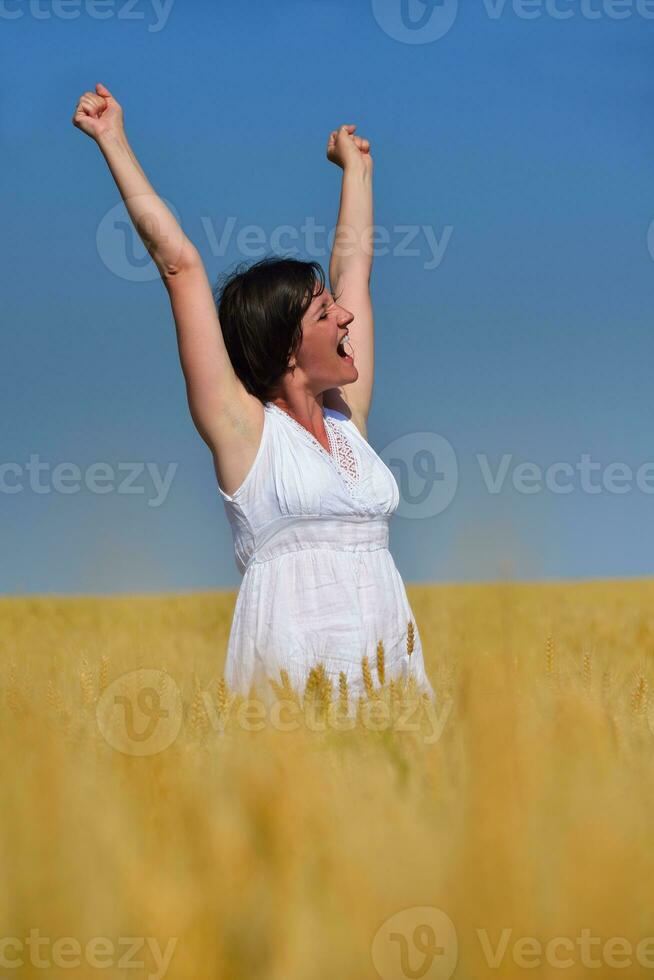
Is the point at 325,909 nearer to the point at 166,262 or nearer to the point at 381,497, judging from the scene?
the point at 166,262

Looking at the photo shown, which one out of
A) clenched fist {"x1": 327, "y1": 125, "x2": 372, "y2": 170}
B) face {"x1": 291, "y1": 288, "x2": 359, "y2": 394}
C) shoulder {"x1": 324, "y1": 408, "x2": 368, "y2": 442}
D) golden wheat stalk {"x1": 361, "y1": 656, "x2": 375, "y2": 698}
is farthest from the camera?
clenched fist {"x1": 327, "y1": 125, "x2": 372, "y2": 170}

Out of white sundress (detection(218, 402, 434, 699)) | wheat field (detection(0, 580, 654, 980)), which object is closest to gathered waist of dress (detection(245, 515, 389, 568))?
white sundress (detection(218, 402, 434, 699))

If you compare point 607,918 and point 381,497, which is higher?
point 381,497

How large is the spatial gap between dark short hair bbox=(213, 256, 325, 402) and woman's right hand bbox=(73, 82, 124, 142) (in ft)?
1.74

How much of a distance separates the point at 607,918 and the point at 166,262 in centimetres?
200

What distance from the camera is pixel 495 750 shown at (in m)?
0.61

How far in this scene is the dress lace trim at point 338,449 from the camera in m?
2.75

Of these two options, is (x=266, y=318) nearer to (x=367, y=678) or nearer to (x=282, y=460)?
(x=282, y=460)

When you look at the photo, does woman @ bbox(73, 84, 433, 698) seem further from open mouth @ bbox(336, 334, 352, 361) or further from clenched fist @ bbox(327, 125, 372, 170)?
clenched fist @ bbox(327, 125, 372, 170)

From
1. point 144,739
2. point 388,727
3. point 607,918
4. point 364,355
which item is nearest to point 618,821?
point 607,918

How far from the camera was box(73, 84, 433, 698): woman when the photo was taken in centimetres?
244

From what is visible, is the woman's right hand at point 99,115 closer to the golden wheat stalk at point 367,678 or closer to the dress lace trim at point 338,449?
the dress lace trim at point 338,449

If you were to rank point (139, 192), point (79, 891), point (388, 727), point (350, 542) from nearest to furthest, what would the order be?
point (79, 891), point (388, 727), point (139, 192), point (350, 542)

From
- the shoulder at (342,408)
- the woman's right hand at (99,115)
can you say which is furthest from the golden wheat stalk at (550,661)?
the woman's right hand at (99,115)
